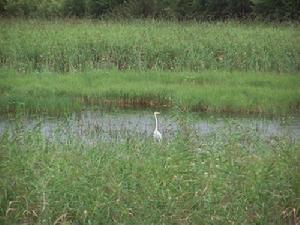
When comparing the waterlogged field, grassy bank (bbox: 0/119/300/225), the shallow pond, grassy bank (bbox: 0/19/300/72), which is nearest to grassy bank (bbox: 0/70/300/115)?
the waterlogged field

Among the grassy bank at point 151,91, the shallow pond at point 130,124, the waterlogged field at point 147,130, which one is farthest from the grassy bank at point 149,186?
the grassy bank at point 151,91

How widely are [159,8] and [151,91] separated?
26.2 metres

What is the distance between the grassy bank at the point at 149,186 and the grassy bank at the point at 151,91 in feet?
20.6

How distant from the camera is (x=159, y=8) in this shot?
40312 mm

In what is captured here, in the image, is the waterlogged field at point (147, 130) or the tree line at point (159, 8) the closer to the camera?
the waterlogged field at point (147, 130)

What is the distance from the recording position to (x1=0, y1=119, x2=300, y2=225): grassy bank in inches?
242

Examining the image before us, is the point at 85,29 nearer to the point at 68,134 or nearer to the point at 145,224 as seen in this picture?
the point at 68,134

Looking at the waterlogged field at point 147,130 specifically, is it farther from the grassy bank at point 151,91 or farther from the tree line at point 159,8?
the tree line at point 159,8

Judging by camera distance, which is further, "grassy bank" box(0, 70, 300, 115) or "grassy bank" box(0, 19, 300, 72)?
"grassy bank" box(0, 19, 300, 72)

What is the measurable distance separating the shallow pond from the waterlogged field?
0.28 feet

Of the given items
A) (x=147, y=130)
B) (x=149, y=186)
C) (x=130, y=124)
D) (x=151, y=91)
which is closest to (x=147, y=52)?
(x=151, y=91)

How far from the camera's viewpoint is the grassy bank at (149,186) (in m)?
6.14

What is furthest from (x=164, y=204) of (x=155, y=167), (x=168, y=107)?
(x=168, y=107)

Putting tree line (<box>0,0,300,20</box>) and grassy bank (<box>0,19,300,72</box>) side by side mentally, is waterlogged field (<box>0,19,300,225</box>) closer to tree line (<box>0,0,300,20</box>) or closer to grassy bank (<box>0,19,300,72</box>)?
grassy bank (<box>0,19,300,72</box>)
